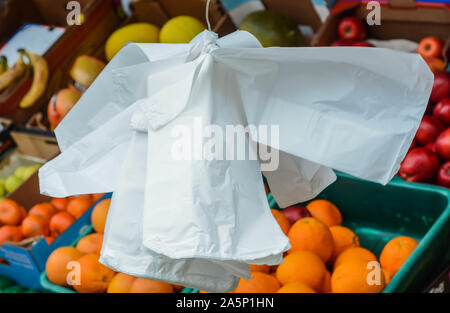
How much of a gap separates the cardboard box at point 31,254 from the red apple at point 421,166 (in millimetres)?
1073

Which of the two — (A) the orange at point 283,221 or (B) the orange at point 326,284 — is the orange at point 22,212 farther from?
(B) the orange at point 326,284

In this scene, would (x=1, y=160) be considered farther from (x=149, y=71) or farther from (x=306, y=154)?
(x=306, y=154)

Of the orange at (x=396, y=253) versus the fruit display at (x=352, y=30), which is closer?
the orange at (x=396, y=253)

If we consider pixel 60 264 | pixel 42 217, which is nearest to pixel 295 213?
pixel 60 264

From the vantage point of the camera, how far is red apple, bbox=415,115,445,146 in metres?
1.59

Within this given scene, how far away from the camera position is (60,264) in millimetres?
1476

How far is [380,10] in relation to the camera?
2.04 meters

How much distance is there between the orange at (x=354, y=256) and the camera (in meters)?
1.30

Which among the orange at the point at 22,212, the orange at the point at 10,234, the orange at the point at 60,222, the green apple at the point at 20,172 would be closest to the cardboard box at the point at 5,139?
the green apple at the point at 20,172

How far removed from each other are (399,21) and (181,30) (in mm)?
919

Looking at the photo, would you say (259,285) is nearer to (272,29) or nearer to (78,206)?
(78,206)

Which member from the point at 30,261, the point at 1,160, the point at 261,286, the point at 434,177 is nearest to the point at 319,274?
the point at 261,286

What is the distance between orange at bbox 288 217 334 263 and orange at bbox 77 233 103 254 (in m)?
0.60
